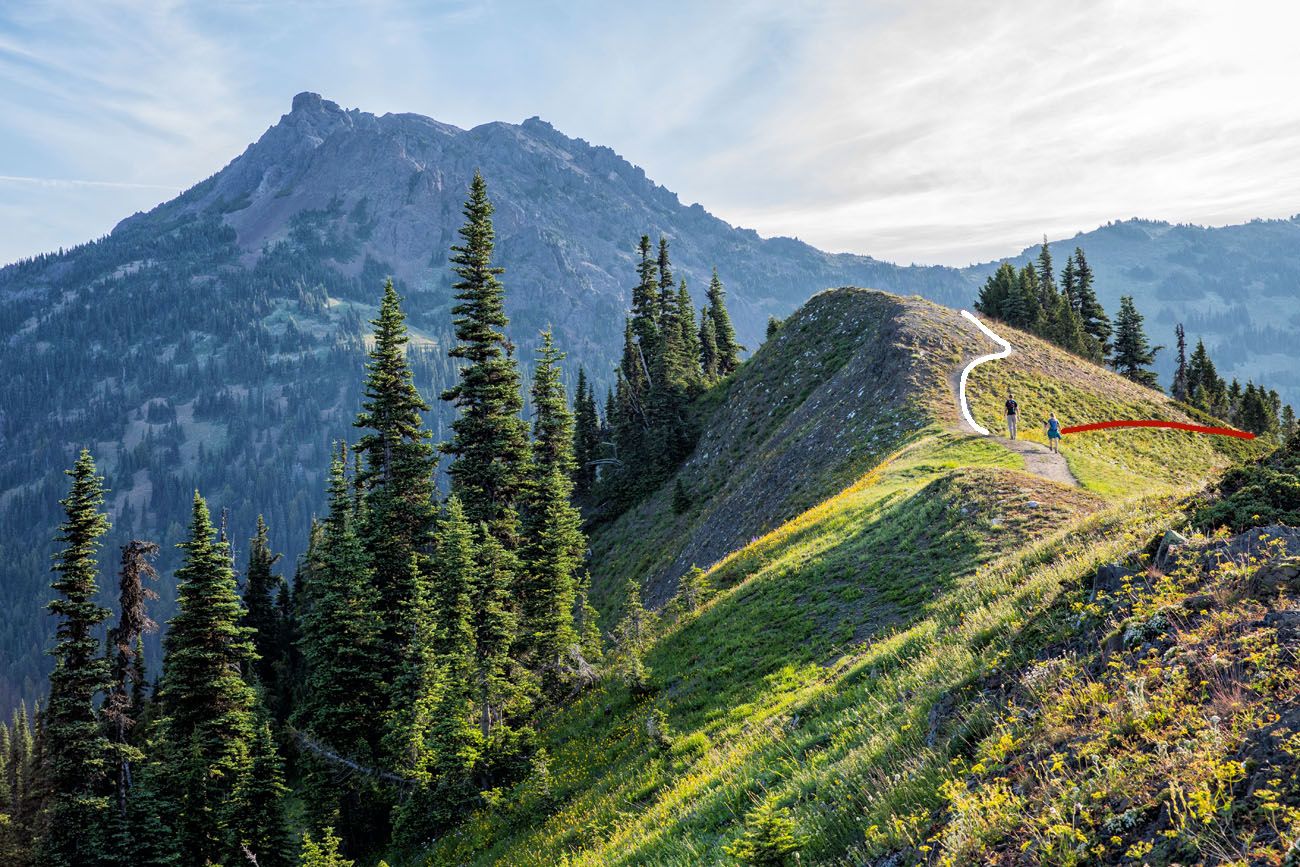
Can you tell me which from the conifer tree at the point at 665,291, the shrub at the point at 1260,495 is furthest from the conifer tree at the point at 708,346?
the shrub at the point at 1260,495

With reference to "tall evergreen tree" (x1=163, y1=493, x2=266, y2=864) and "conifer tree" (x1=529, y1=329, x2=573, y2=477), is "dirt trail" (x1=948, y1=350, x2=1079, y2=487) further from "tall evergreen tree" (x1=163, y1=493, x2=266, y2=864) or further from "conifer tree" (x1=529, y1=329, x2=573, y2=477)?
"tall evergreen tree" (x1=163, y1=493, x2=266, y2=864)

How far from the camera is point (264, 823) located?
93.3 feet

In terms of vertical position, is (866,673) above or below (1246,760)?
below

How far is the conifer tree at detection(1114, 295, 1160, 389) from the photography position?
80.2m

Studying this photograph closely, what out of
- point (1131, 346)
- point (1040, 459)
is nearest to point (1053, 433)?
point (1040, 459)

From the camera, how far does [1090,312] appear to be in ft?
278

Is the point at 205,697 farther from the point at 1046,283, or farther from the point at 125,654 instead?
the point at 1046,283

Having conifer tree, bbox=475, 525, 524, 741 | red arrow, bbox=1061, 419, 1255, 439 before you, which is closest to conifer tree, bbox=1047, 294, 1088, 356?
red arrow, bbox=1061, 419, 1255, 439

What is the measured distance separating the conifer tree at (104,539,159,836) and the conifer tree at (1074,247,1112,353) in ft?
317

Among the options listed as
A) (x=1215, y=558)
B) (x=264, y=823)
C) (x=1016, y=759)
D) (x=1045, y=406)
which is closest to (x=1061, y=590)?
(x=1215, y=558)

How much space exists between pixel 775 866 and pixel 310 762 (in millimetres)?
28788

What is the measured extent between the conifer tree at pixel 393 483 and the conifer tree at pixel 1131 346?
84.4 m

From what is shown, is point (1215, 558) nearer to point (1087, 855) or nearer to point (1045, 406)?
point (1087, 855)

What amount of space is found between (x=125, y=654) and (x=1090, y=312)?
10156cm
